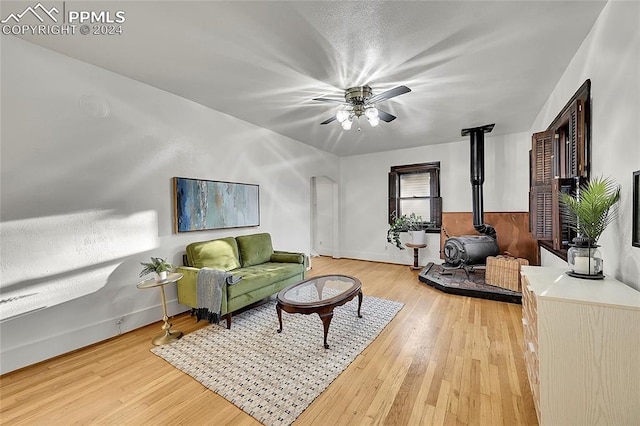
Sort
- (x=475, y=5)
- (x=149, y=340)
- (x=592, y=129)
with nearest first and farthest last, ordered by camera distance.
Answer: (x=475, y=5)
(x=592, y=129)
(x=149, y=340)

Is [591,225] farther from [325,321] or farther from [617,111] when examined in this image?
[325,321]

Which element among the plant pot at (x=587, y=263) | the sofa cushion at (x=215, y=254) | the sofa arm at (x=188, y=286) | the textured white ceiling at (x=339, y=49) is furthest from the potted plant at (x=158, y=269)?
the plant pot at (x=587, y=263)

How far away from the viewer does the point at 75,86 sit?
258cm

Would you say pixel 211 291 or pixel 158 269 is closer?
pixel 158 269

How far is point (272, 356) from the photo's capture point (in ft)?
7.99

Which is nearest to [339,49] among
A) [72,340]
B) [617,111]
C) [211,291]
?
[617,111]

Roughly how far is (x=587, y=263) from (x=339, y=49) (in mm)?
2499

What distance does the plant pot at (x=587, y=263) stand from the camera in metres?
1.73

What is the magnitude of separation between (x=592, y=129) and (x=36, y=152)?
4827 millimetres

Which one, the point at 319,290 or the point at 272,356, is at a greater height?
the point at 319,290

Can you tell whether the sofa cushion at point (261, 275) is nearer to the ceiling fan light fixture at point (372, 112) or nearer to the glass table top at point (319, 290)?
the glass table top at point (319, 290)

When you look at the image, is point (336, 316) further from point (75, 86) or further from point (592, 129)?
point (75, 86)

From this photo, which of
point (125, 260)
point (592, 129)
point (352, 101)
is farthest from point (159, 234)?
point (592, 129)

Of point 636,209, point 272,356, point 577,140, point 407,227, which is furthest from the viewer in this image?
point 407,227
